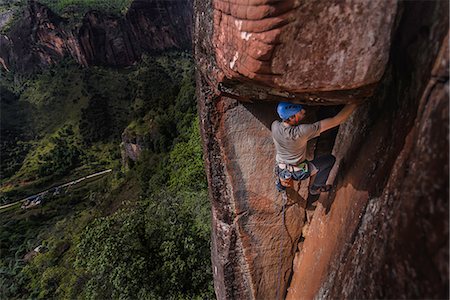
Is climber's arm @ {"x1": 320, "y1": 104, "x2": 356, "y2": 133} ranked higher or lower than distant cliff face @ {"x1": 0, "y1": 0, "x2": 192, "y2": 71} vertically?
higher

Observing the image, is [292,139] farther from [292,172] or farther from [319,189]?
[319,189]

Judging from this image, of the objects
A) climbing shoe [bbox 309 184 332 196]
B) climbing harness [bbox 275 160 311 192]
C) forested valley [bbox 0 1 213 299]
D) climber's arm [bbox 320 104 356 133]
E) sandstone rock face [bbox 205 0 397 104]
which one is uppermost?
sandstone rock face [bbox 205 0 397 104]

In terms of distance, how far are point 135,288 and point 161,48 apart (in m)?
69.0

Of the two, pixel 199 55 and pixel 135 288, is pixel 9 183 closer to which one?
pixel 135 288

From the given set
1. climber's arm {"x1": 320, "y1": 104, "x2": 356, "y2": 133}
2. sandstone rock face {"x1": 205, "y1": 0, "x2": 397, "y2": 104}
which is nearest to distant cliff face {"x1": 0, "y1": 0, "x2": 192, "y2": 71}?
sandstone rock face {"x1": 205, "y1": 0, "x2": 397, "y2": 104}

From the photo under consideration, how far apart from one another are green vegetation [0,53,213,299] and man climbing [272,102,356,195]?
658 centimetres

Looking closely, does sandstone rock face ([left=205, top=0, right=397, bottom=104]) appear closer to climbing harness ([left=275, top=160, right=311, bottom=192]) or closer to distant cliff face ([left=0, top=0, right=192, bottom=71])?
climbing harness ([left=275, top=160, right=311, bottom=192])

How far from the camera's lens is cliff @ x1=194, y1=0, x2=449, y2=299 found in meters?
2.32

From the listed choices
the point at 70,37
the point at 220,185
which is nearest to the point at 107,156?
the point at 70,37

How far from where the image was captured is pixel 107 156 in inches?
1967

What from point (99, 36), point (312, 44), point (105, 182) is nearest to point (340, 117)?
point (312, 44)

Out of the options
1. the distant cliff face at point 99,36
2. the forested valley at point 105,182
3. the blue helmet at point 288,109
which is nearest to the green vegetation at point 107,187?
the forested valley at point 105,182

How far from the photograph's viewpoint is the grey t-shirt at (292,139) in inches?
146

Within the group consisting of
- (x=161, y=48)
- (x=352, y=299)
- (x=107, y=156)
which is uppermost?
(x=352, y=299)
